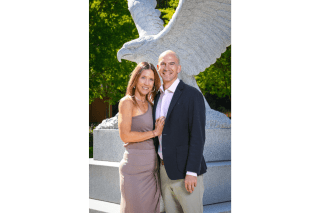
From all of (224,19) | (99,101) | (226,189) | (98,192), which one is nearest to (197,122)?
(226,189)

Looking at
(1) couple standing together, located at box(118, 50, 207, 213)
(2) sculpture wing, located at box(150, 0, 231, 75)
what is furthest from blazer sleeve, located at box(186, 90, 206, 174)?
(2) sculpture wing, located at box(150, 0, 231, 75)

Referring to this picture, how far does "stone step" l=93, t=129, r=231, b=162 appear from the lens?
439 cm

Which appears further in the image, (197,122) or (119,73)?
(119,73)

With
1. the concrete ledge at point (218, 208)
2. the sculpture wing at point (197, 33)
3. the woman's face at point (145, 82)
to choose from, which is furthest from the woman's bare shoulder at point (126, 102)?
the sculpture wing at point (197, 33)

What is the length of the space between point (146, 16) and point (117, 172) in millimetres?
2672

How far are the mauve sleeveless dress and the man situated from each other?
15 cm

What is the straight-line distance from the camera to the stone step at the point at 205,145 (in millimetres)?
4395

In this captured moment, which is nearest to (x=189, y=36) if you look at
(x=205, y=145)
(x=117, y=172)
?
(x=205, y=145)

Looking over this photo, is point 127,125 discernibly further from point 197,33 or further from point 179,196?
point 197,33

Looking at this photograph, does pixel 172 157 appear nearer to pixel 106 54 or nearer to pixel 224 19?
pixel 224 19

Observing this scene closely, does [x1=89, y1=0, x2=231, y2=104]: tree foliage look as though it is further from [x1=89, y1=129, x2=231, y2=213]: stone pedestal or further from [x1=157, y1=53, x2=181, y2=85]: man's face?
[x1=157, y1=53, x2=181, y2=85]: man's face

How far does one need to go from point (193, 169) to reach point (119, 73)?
27.6 feet

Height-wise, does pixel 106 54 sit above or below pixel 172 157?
above

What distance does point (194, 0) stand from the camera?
4.08 m
